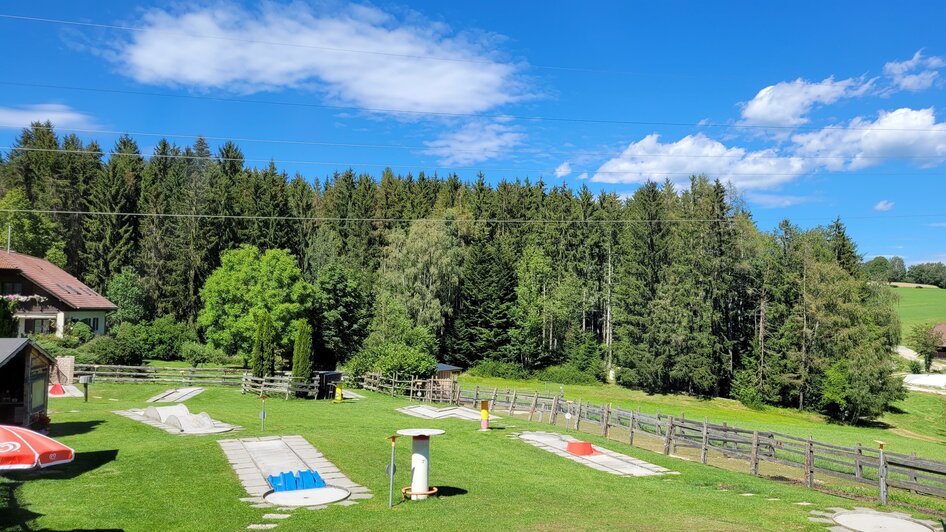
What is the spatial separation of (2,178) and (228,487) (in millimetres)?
74807

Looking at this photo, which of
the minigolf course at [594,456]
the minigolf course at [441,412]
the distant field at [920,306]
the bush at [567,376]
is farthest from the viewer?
the distant field at [920,306]

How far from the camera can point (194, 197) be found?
217 ft

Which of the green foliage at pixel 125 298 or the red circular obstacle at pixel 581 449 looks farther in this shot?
the green foliage at pixel 125 298

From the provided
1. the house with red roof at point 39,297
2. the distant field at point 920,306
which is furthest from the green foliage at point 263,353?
the distant field at point 920,306

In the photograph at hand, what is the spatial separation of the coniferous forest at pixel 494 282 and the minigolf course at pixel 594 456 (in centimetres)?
2104

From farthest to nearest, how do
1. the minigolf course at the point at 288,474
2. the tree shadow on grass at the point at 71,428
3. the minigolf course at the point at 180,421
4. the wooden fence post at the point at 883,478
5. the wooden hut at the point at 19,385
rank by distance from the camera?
the minigolf course at the point at 180,421 < the tree shadow on grass at the point at 71,428 < the wooden hut at the point at 19,385 < the wooden fence post at the point at 883,478 < the minigolf course at the point at 288,474

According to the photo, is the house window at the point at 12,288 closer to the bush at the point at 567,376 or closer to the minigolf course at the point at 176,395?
the minigolf course at the point at 176,395

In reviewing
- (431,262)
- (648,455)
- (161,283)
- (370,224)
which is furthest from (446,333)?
(648,455)

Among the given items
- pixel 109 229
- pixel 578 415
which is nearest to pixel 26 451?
pixel 578 415

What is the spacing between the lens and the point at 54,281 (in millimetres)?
48188

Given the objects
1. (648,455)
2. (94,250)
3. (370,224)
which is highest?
(370,224)

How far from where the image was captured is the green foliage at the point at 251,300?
4778 cm

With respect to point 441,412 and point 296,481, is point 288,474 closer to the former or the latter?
point 296,481

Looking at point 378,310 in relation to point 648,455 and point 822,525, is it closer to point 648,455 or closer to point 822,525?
point 648,455
